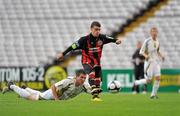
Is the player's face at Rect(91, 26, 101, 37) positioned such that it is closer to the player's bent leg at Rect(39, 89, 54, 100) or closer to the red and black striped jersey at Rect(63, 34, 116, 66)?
the red and black striped jersey at Rect(63, 34, 116, 66)

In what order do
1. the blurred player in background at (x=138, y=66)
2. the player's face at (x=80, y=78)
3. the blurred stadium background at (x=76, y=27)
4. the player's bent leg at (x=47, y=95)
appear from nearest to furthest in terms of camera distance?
the player's face at (x=80, y=78)
the player's bent leg at (x=47, y=95)
the blurred player in background at (x=138, y=66)
the blurred stadium background at (x=76, y=27)

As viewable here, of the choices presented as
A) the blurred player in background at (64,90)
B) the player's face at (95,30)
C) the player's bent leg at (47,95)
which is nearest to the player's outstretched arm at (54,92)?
the blurred player in background at (64,90)

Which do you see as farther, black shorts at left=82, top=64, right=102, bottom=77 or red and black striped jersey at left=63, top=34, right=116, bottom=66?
black shorts at left=82, top=64, right=102, bottom=77

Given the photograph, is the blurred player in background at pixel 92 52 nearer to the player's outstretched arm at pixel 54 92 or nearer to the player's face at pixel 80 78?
the player's face at pixel 80 78

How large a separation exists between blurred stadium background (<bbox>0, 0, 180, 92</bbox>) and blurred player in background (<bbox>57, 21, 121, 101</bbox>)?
11725mm

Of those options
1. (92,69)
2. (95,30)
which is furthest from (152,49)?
(95,30)

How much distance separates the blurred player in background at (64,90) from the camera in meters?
13.4

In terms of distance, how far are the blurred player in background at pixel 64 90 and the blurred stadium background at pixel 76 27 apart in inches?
479

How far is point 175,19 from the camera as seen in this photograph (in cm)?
2794

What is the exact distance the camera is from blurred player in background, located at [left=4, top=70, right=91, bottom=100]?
13.4 m

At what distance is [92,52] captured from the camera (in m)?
14.2

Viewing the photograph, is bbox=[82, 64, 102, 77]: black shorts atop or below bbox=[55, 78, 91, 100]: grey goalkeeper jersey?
atop

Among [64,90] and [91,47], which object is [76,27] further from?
[64,90]

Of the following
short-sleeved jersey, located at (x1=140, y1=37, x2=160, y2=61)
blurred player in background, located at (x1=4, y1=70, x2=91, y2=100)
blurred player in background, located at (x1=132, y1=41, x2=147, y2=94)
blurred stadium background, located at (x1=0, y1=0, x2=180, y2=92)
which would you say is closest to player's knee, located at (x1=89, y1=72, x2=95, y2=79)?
blurred player in background, located at (x1=4, y1=70, x2=91, y2=100)
